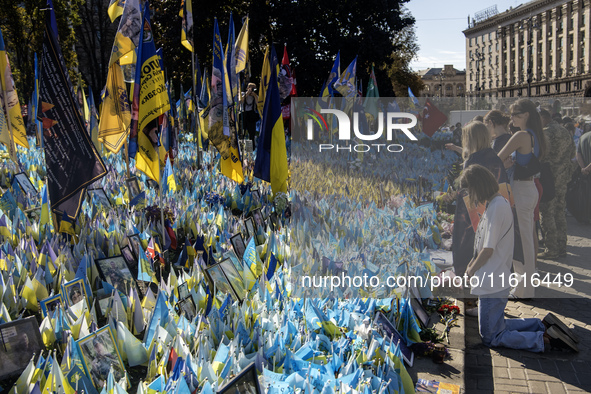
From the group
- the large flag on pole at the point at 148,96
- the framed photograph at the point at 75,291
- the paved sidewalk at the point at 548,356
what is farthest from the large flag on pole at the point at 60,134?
the paved sidewalk at the point at 548,356

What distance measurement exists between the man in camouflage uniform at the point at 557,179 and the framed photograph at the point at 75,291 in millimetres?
4276

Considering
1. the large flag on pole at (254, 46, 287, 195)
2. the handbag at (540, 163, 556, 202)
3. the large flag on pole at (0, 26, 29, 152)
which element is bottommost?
the handbag at (540, 163, 556, 202)

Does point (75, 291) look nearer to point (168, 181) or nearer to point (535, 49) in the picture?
point (168, 181)

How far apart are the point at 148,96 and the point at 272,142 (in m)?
1.50

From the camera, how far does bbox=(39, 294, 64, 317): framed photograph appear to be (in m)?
3.60

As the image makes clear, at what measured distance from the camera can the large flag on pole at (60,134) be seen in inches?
199

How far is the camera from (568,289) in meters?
6.25

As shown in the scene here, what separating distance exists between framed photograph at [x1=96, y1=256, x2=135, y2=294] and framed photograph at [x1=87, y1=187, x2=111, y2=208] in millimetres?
2293

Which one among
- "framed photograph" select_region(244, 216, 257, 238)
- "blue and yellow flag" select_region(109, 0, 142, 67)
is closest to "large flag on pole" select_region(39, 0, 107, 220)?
"framed photograph" select_region(244, 216, 257, 238)

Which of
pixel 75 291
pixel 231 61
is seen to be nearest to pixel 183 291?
pixel 75 291

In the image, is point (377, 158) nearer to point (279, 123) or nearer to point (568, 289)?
point (279, 123)

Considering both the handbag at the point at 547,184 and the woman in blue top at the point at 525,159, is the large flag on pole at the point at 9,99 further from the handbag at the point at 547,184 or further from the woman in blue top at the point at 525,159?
the handbag at the point at 547,184

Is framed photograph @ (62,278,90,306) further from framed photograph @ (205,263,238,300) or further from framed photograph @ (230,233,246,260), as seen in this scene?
framed photograph @ (230,233,246,260)

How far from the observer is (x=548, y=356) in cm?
492
